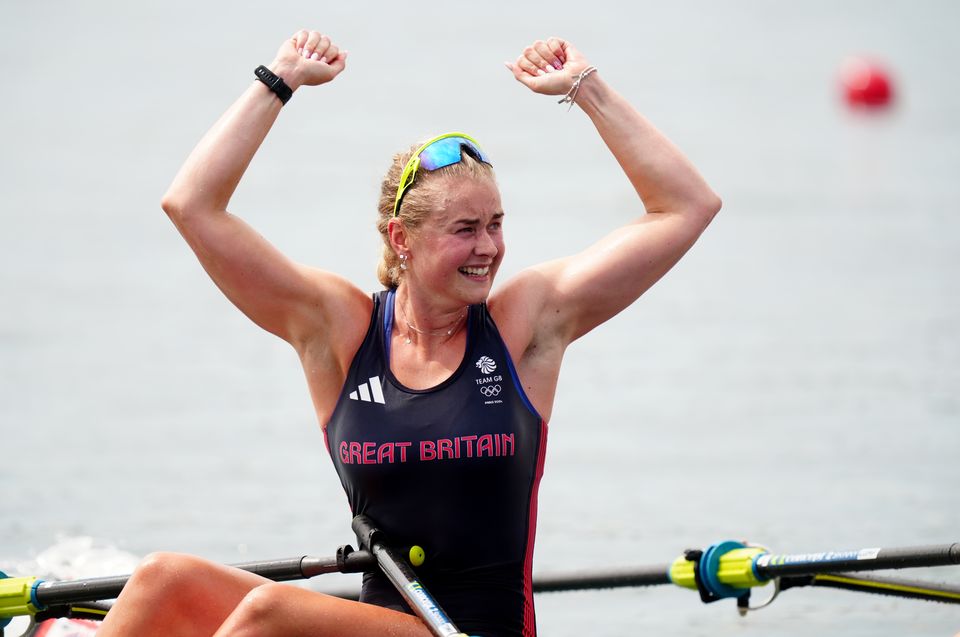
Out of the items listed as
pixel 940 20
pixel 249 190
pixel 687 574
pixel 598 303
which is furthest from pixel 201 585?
pixel 940 20

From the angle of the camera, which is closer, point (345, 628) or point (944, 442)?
point (345, 628)

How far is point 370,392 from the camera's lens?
3.97 metres

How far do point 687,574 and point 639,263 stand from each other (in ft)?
5.13

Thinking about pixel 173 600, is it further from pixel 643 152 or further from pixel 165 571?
pixel 643 152

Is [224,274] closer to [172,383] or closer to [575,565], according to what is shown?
[575,565]

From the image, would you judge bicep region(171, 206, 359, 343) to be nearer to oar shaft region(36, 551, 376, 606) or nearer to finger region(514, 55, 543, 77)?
oar shaft region(36, 551, 376, 606)

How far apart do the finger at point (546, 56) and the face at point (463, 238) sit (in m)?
0.46

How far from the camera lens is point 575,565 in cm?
676

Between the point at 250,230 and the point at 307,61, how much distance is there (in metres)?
0.48

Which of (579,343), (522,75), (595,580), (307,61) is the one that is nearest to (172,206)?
(307,61)

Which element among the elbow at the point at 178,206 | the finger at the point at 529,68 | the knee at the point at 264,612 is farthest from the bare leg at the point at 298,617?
the finger at the point at 529,68

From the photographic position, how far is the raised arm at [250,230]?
3910 mm

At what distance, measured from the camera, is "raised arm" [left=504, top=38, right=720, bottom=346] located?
4074 mm

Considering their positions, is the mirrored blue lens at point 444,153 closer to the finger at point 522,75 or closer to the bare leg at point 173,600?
the finger at point 522,75
